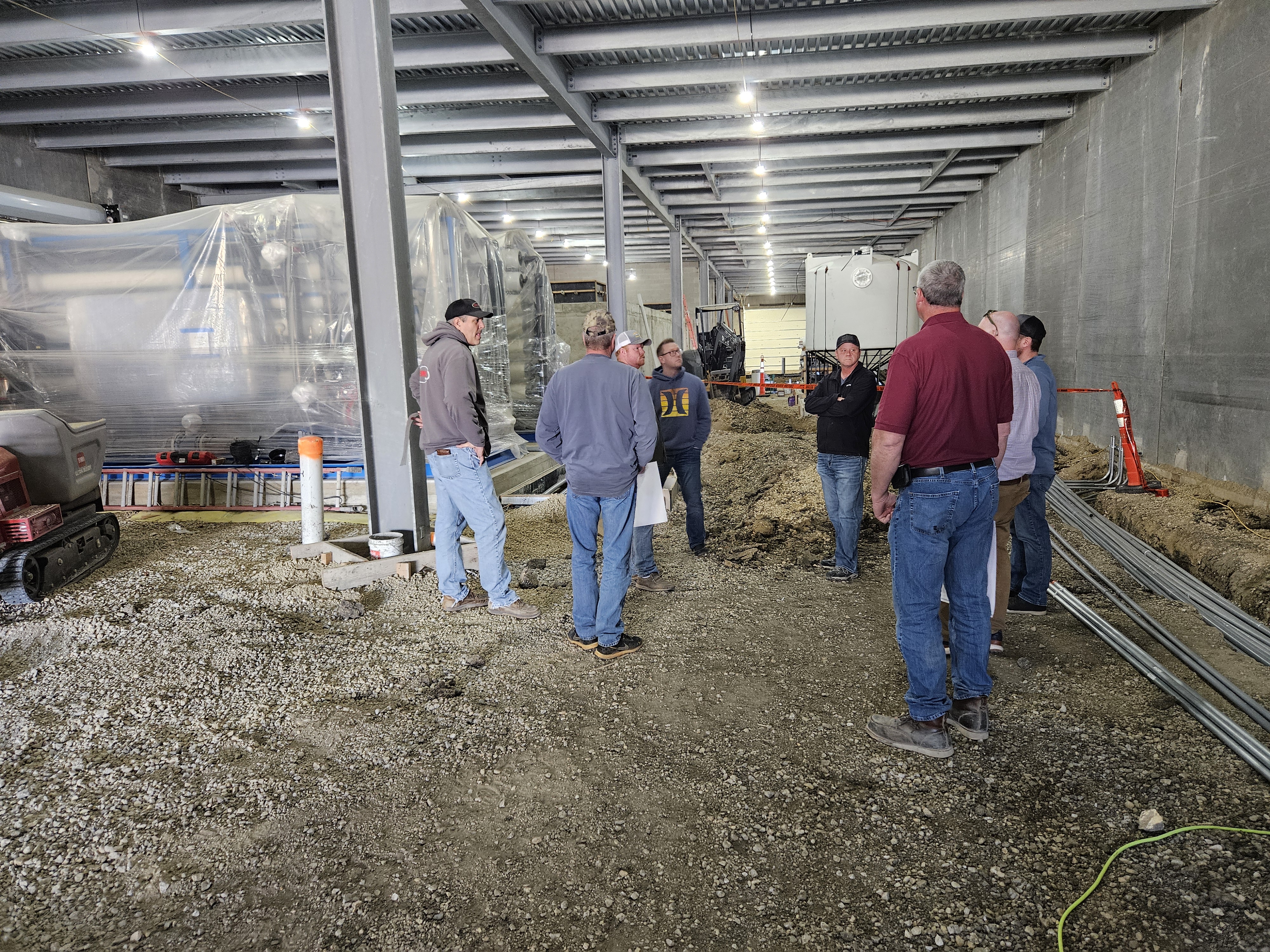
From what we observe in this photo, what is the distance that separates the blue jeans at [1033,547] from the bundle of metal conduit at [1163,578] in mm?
959

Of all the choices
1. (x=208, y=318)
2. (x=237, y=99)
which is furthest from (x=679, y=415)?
(x=237, y=99)

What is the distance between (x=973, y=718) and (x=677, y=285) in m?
15.5

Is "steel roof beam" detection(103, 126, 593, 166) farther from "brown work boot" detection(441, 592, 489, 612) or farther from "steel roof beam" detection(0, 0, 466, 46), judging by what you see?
"brown work boot" detection(441, 592, 489, 612)

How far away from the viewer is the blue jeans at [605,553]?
407cm

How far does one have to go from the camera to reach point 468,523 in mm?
4820

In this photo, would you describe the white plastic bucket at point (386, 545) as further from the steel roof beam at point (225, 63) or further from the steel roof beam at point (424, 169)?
the steel roof beam at point (424, 169)

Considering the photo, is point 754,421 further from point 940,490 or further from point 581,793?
point 581,793

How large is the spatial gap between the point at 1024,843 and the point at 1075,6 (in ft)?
27.4

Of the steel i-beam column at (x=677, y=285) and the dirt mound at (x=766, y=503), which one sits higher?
the steel i-beam column at (x=677, y=285)

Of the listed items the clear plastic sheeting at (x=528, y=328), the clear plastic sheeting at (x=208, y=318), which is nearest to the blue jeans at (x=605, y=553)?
the clear plastic sheeting at (x=208, y=318)

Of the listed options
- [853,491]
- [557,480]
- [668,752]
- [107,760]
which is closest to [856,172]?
[557,480]

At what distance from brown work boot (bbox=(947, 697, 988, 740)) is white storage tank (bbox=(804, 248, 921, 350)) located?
11.7 m

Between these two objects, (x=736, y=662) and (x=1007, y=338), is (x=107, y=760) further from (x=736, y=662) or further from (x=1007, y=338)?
(x=1007, y=338)

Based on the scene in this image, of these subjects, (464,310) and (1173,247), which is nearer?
(464,310)
